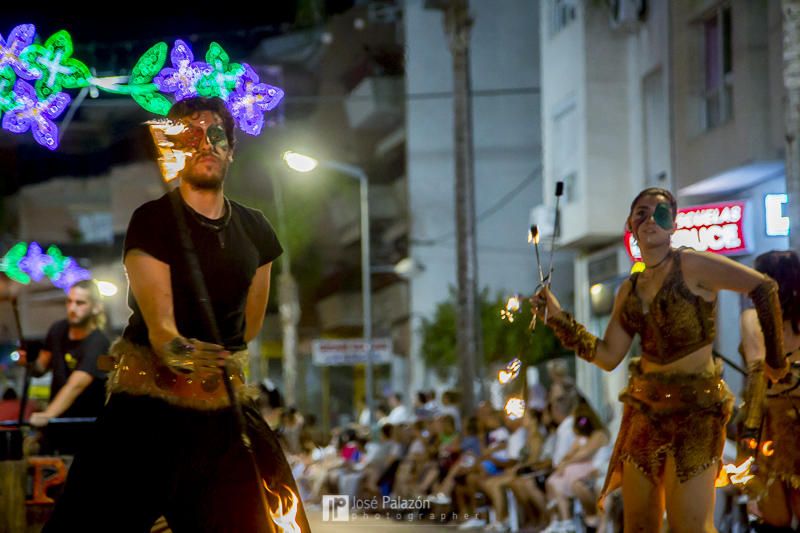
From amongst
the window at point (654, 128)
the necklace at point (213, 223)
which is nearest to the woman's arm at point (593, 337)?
the necklace at point (213, 223)

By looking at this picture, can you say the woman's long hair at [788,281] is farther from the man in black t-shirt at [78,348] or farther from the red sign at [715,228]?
the red sign at [715,228]

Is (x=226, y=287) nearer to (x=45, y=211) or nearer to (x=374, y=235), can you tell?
(x=374, y=235)

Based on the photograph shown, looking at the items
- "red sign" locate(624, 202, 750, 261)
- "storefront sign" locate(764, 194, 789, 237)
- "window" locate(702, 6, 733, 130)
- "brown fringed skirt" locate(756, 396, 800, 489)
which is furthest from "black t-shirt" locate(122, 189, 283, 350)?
"window" locate(702, 6, 733, 130)

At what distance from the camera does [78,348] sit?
9.64 metres

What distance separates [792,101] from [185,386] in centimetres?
855

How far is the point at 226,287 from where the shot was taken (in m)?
5.03

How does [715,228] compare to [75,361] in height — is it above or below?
above

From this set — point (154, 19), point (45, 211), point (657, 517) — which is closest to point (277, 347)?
point (45, 211)

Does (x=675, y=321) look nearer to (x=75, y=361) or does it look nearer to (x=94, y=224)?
(x=75, y=361)

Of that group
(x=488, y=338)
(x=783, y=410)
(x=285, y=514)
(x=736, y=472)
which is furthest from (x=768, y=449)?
(x=488, y=338)

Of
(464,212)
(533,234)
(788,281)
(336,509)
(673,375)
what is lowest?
(336,509)

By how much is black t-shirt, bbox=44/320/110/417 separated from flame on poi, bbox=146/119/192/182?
440 centimetres

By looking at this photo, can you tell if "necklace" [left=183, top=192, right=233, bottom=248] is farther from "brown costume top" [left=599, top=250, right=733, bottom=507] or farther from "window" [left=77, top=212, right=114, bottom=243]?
"window" [left=77, top=212, right=114, bottom=243]

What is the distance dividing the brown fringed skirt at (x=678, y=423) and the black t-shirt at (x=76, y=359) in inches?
155
